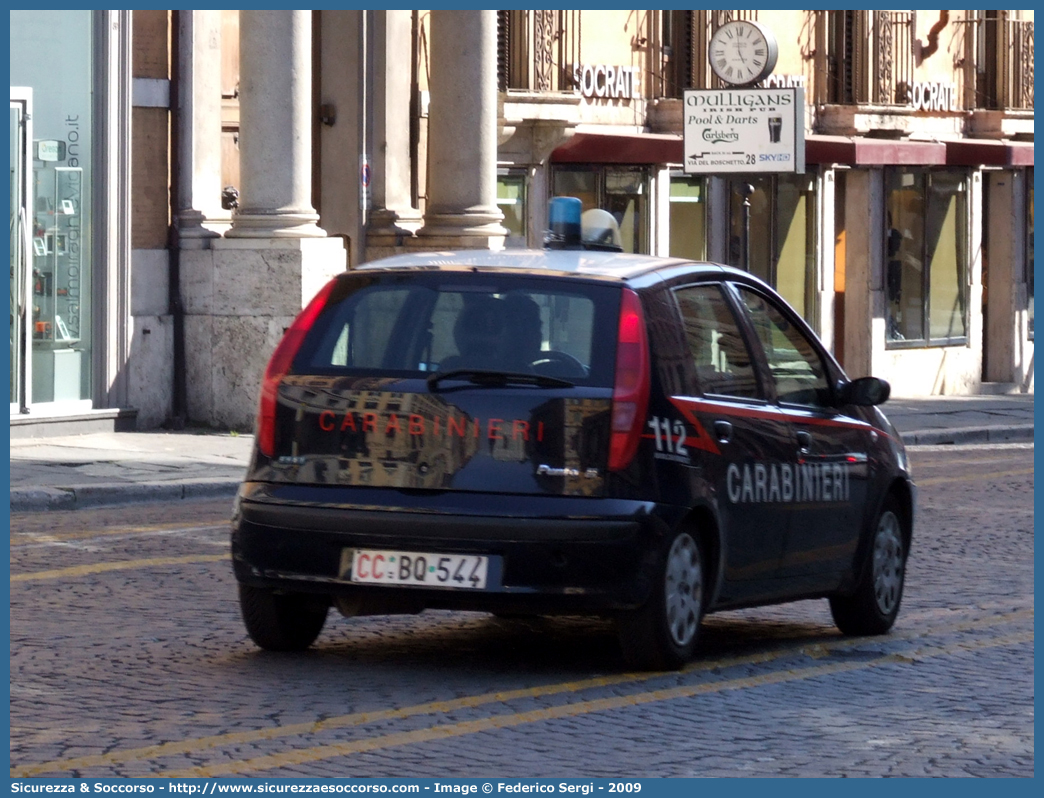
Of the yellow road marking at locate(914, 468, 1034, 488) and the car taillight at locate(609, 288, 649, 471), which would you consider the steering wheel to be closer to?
the car taillight at locate(609, 288, 649, 471)

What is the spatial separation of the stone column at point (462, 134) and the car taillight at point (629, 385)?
1494 cm

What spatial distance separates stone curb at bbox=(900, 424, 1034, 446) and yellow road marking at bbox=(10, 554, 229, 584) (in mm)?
12618

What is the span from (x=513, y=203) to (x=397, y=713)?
19.4 meters

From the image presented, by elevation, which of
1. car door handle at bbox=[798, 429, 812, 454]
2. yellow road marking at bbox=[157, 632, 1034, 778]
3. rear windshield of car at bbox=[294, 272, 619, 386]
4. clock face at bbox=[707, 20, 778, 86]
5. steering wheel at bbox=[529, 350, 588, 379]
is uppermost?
clock face at bbox=[707, 20, 778, 86]

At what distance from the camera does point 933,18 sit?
32.9 meters

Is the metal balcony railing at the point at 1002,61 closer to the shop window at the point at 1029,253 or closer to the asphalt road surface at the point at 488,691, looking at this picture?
the shop window at the point at 1029,253

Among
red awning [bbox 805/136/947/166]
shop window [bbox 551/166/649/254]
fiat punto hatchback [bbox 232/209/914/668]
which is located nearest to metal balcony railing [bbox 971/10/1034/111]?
red awning [bbox 805/136/947/166]

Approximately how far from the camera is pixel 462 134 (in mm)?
23125

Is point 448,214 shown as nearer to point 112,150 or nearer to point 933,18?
point 112,150

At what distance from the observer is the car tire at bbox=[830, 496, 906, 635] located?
9578 millimetres

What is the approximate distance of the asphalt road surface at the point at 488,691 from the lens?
6.64 m

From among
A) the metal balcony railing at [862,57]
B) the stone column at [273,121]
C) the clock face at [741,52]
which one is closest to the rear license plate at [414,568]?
the stone column at [273,121]

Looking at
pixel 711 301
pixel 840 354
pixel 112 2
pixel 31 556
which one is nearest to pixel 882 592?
pixel 711 301

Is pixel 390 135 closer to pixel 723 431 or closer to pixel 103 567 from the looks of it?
pixel 103 567
